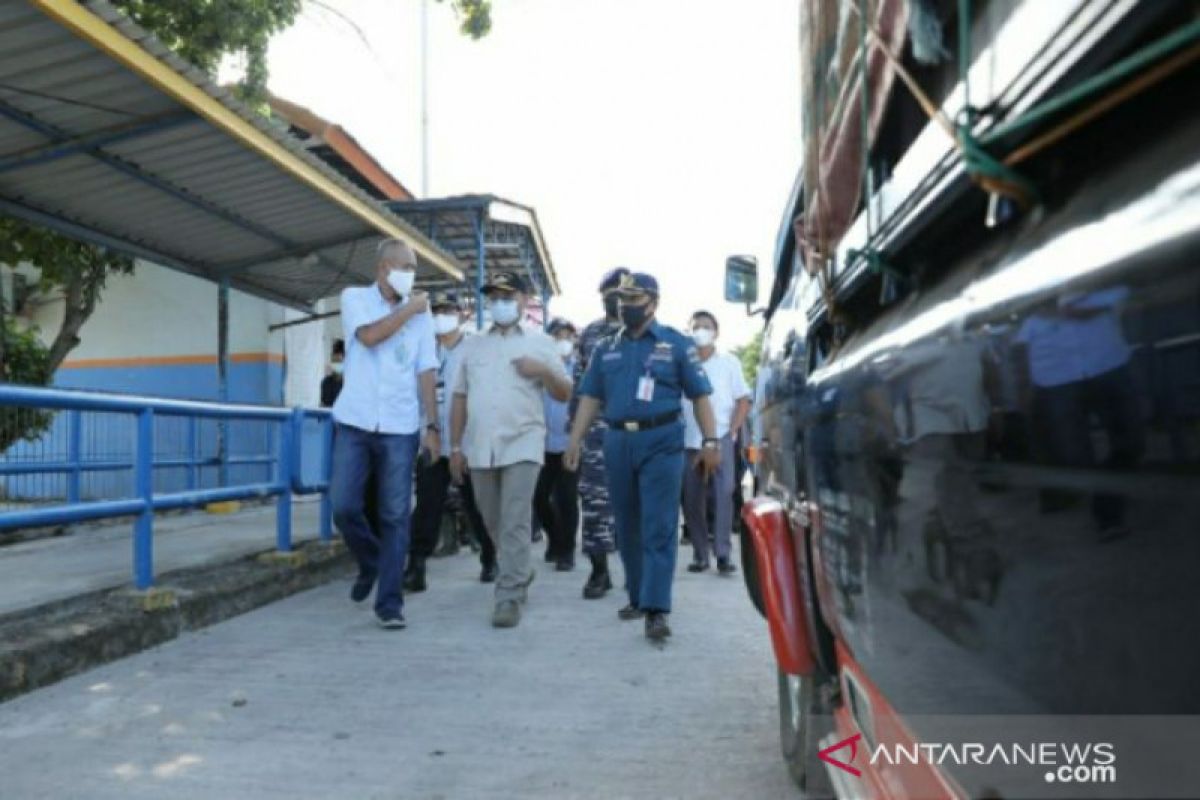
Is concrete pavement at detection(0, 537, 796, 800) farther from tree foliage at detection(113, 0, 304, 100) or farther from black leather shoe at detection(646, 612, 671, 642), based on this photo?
tree foliage at detection(113, 0, 304, 100)

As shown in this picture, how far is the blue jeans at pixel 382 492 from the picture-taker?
16.1 ft

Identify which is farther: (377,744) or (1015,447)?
(377,744)

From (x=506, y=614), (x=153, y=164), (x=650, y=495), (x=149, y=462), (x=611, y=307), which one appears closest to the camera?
(x=149, y=462)

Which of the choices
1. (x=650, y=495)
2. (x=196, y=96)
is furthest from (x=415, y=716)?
(x=196, y=96)

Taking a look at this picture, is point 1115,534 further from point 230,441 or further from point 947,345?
point 230,441

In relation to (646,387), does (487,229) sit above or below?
above

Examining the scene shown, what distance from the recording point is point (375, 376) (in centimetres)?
492

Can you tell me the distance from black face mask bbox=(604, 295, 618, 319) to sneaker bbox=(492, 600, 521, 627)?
1.62 metres

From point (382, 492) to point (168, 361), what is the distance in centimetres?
885

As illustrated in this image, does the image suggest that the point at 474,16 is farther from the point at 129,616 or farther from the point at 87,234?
the point at 129,616

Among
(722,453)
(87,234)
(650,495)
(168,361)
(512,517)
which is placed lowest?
(512,517)

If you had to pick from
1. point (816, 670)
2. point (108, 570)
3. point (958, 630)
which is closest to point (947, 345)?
point (958, 630)

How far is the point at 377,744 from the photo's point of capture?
319 cm

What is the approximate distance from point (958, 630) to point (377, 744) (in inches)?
95.1
